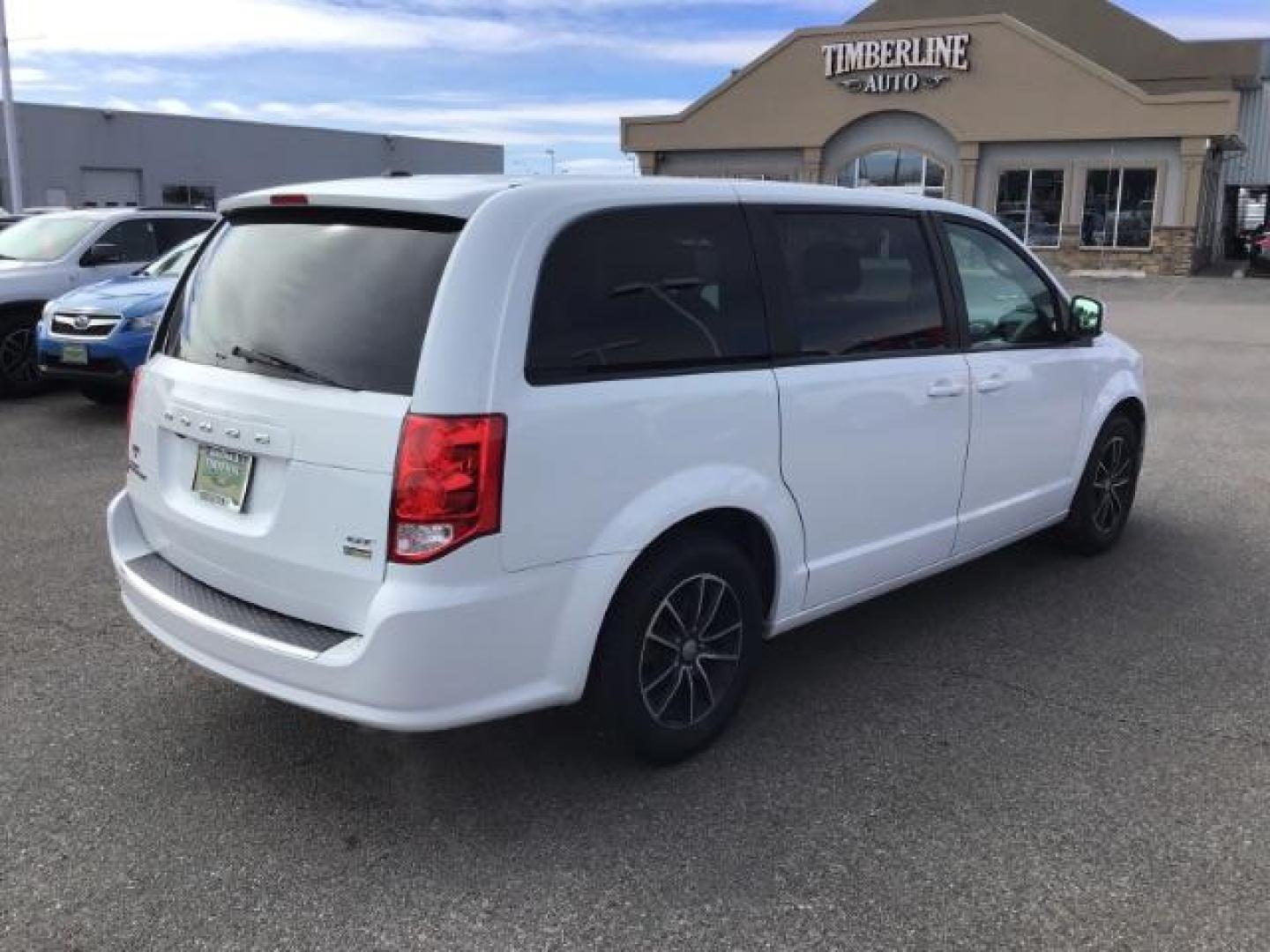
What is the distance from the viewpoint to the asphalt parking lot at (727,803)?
2.90m

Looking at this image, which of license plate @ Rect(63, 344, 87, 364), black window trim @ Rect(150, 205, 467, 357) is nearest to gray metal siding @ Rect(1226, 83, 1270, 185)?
license plate @ Rect(63, 344, 87, 364)

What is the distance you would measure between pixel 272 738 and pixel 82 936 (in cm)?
105

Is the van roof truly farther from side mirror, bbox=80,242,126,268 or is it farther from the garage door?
the garage door

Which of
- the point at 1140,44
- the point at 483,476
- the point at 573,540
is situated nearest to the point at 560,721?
the point at 573,540

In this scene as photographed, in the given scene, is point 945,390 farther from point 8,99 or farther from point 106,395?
point 8,99

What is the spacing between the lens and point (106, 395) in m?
10.2

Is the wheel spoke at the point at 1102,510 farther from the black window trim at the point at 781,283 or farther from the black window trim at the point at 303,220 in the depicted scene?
the black window trim at the point at 303,220

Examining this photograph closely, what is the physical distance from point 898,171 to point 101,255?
89.9ft

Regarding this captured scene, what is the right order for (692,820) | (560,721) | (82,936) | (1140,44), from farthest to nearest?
(1140,44)
(560,721)
(692,820)
(82,936)

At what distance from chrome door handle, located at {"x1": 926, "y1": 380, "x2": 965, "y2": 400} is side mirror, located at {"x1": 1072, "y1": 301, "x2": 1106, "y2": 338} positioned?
47.9 inches

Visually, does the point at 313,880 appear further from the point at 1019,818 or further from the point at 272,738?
the point at 1019,818

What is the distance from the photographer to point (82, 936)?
2.83m

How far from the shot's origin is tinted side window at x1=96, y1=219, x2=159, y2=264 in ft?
37.9

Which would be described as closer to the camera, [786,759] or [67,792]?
[67,792]
